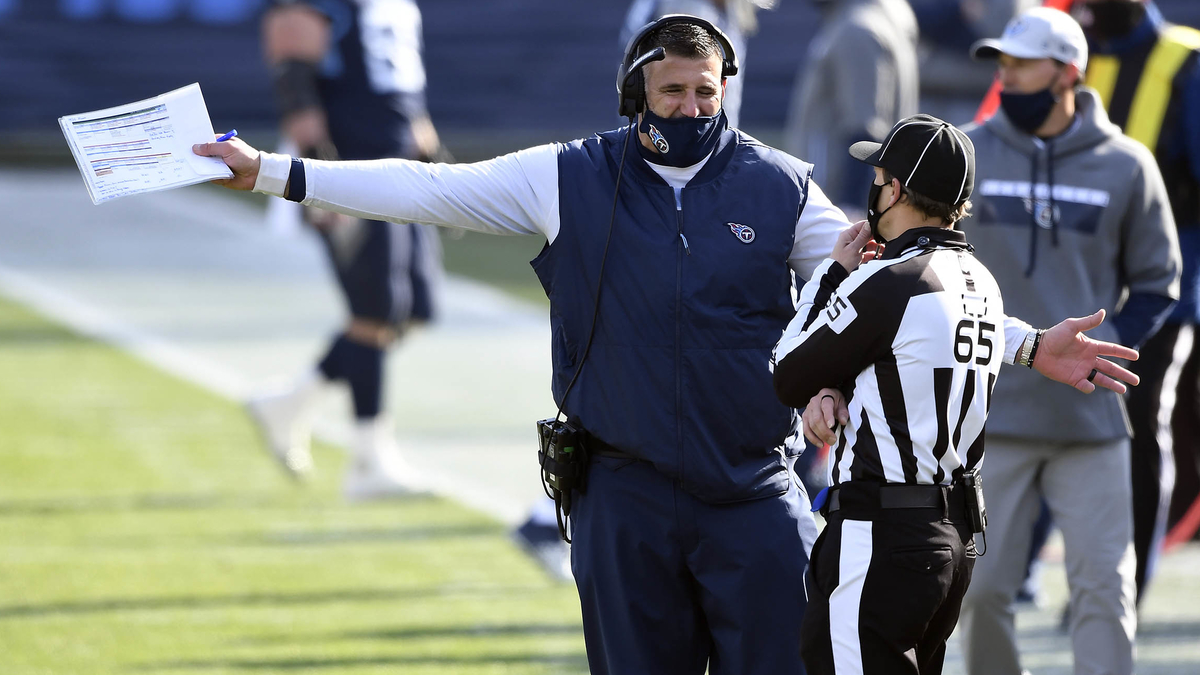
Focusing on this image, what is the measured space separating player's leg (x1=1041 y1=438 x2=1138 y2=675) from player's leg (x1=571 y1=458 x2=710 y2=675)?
4.96ft

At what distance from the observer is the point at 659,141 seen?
381 cm

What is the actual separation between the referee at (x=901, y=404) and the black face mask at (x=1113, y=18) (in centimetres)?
237

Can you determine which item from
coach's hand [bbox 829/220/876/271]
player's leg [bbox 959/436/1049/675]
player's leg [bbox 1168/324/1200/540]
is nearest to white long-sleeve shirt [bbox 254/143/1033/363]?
coach's hand [bbox 829/220/876/271]

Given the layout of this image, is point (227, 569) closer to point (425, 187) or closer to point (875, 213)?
point (425, 187)

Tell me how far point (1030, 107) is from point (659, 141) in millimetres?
1663

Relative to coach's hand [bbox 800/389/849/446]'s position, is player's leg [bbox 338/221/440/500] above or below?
below

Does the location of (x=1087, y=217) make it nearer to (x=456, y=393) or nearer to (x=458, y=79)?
(x=456, y=393)

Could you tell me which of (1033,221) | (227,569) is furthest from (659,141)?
(227,569)

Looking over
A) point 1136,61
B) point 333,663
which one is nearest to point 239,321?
point 333,663

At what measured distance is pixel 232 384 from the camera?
36.9ft

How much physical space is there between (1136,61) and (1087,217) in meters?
1.19

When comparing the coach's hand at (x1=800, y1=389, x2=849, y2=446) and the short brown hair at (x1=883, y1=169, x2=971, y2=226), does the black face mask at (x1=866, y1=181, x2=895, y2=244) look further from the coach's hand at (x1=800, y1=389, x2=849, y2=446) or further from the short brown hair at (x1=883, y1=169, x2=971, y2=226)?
the coach's hand at (x1=800, y1=389, x2=849, y2=446)

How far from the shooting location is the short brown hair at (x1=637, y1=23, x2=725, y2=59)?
3807 millimetres

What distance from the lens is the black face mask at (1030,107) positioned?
4.98m
